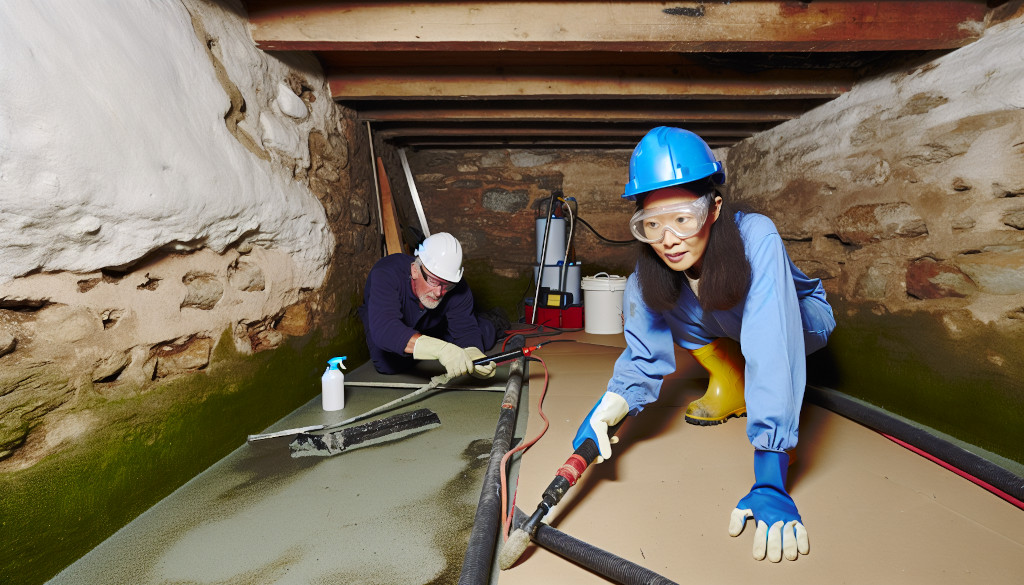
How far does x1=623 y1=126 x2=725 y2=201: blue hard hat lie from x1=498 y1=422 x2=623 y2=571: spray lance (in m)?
0.68

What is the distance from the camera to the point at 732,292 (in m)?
1.22

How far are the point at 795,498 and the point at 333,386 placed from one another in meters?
1.78

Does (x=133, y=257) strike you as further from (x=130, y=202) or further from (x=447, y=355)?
(x=447, y=355)

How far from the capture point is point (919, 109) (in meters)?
1.95

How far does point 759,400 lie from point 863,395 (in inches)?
59.7

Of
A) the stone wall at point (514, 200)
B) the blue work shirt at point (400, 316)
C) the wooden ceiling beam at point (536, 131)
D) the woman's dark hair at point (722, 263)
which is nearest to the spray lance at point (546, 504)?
the woman's dark hair at point (722, 263)

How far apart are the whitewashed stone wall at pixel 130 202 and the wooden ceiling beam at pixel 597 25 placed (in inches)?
13.7

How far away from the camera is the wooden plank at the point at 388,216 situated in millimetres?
3436

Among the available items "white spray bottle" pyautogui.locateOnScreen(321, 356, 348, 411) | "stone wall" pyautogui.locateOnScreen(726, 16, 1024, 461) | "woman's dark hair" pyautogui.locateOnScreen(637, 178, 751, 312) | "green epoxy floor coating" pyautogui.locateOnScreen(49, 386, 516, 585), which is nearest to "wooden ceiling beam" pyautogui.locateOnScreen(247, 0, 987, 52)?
"stone wall" pyautogui.locateOnScreen(726, 16, 1024, 461)

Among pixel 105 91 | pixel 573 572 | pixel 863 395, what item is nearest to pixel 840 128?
pixel 863 395

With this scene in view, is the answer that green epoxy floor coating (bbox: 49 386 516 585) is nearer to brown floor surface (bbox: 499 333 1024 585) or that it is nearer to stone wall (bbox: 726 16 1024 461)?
brown floor surface (bbox: 499 333 1024 585)

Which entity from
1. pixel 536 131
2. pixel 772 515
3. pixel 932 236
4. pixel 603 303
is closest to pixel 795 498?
pixel 772 515

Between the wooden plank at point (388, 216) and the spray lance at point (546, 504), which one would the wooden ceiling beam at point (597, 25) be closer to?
the wooden plank at point (388, 216)

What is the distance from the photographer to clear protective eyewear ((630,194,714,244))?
1.21 m
